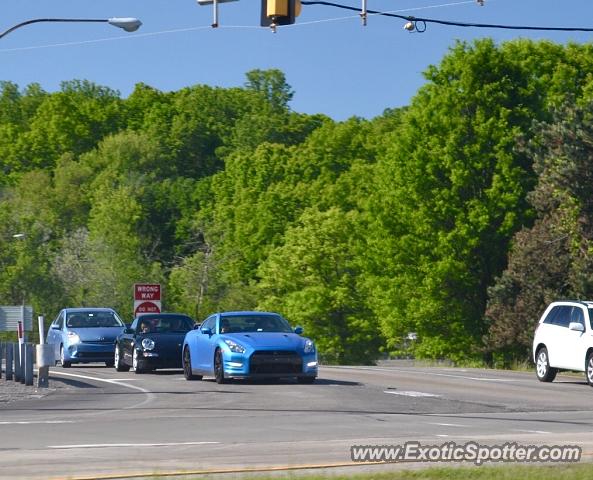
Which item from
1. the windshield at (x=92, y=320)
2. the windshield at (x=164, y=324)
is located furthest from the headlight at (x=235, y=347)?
A: the windshield at (x=92, y=320)

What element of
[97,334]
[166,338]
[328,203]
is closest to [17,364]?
[166,338]

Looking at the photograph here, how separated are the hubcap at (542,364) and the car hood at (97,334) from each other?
1319cm

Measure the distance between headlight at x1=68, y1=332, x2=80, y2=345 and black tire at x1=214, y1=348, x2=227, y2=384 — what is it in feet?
41.5

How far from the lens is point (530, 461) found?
12562 mm

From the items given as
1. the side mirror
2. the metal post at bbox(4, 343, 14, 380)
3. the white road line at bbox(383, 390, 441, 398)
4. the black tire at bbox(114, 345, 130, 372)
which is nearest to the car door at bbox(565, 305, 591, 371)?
the side mirror

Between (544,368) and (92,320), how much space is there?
15.0 m

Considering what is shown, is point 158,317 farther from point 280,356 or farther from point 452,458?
point 452,458

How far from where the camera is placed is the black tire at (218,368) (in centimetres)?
2777

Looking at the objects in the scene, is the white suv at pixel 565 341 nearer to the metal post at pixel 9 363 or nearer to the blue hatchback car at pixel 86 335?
the metal post at pixel 9 363

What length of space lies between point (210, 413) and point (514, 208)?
40017 millimetres

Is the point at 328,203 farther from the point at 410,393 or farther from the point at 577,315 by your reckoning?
the point at 410,393

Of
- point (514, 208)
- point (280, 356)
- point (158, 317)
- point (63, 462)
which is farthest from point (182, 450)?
point (514, 208)

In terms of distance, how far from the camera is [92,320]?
135 ft

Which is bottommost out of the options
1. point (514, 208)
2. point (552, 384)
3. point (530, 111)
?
point (552, 384)
